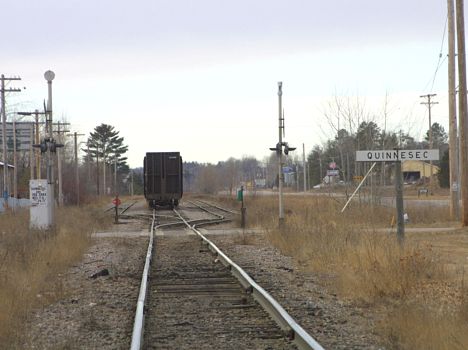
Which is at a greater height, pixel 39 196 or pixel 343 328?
pixel 39 196

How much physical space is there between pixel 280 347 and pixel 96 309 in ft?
12.1

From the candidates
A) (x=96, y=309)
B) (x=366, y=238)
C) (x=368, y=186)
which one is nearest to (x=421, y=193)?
(x=368, y=186)

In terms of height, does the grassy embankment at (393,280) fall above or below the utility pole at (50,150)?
below

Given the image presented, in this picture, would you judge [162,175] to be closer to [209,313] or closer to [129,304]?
[129,304]

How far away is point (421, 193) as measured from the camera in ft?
258

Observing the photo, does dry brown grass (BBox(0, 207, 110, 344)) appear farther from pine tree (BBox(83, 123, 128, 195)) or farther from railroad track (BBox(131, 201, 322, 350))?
pine tree (BBox(83, 123, 128, 195))

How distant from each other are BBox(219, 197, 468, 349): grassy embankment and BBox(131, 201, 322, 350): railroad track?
131 cm

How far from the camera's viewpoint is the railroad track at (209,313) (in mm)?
7320

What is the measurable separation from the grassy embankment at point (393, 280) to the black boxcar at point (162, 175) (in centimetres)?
2488

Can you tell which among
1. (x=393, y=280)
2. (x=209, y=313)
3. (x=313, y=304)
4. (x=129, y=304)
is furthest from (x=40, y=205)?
(x=393, y=280)

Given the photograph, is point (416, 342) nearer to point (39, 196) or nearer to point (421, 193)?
point (39, 196)

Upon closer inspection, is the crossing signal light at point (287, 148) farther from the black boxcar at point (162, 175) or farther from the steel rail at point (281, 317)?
the black boxcar at point (162, 175)

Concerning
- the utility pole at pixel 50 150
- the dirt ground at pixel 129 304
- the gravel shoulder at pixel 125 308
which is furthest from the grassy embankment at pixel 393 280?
the utility pole at pixel 50 150

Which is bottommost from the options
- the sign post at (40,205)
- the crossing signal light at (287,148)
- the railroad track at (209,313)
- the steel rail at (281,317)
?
the railroad track at (209,313)
